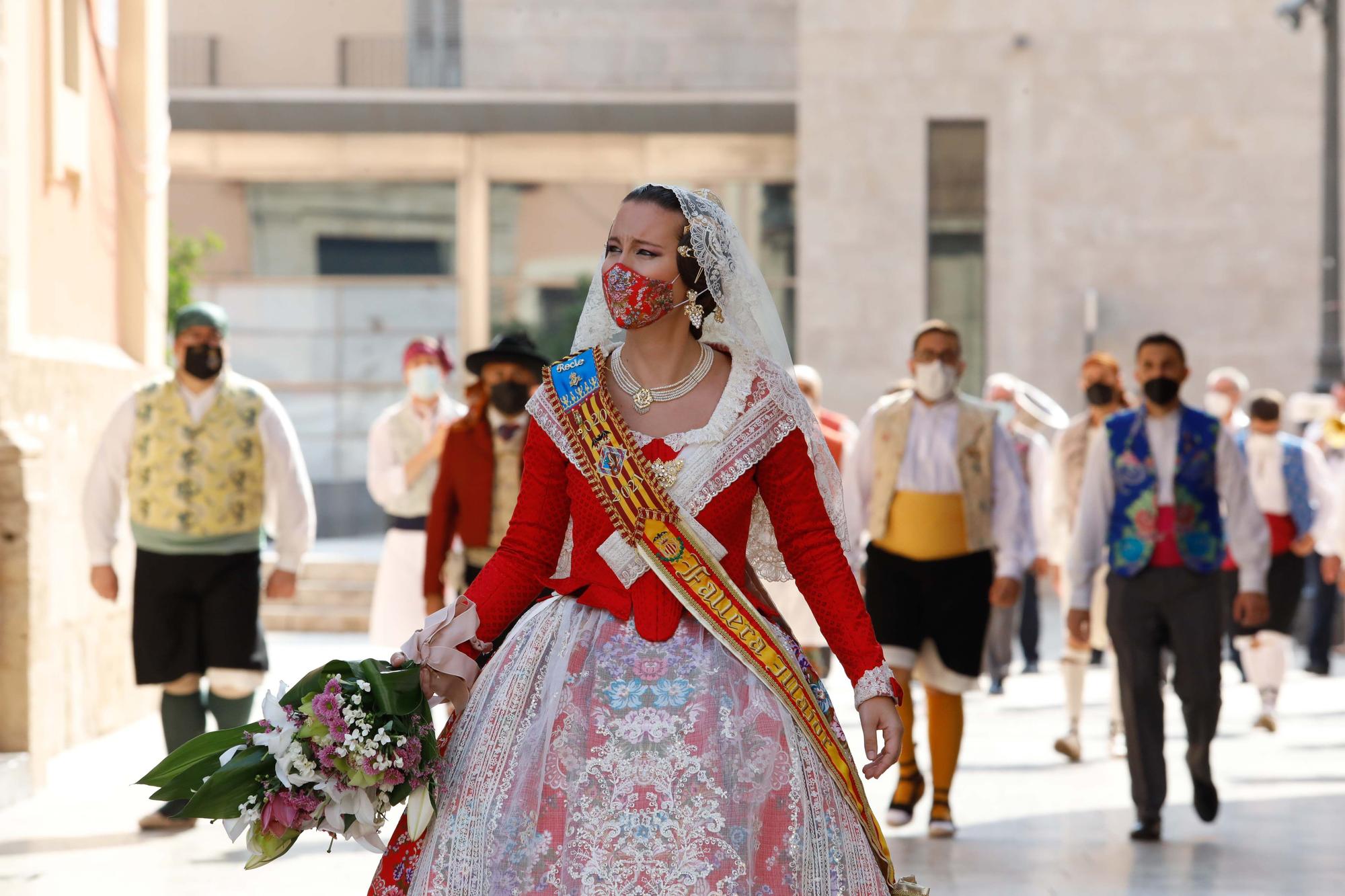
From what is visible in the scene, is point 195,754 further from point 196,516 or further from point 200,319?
point 200,319

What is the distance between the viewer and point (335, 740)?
340 centimetres

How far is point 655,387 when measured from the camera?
151 inches

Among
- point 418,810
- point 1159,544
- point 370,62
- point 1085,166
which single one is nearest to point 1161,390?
point 1159,544

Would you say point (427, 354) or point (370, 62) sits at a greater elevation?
point (370, 62)

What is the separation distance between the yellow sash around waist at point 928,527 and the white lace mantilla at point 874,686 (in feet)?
13.8

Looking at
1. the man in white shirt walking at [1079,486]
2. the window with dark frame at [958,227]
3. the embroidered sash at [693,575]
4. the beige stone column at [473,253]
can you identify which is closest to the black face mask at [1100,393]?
the man in white shirt walking at [1079,486]

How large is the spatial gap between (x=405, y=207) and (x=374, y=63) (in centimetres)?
217

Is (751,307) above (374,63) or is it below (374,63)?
below

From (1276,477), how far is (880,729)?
378 inches

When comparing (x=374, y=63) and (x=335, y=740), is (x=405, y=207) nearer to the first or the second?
(x=374, y=63)

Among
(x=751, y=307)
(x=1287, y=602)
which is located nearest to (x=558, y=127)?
(x=1287, y=602)

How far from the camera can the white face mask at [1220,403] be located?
12664mm

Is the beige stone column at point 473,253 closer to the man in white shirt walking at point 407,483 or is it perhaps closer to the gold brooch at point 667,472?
the man in white shirt walking at point 407,483

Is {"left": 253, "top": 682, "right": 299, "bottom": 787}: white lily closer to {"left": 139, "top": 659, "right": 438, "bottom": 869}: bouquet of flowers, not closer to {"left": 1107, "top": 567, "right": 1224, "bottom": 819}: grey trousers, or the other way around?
{"left": 139, "top": 659, "right": 438, "bottom": 869}: bouquet of flowers
